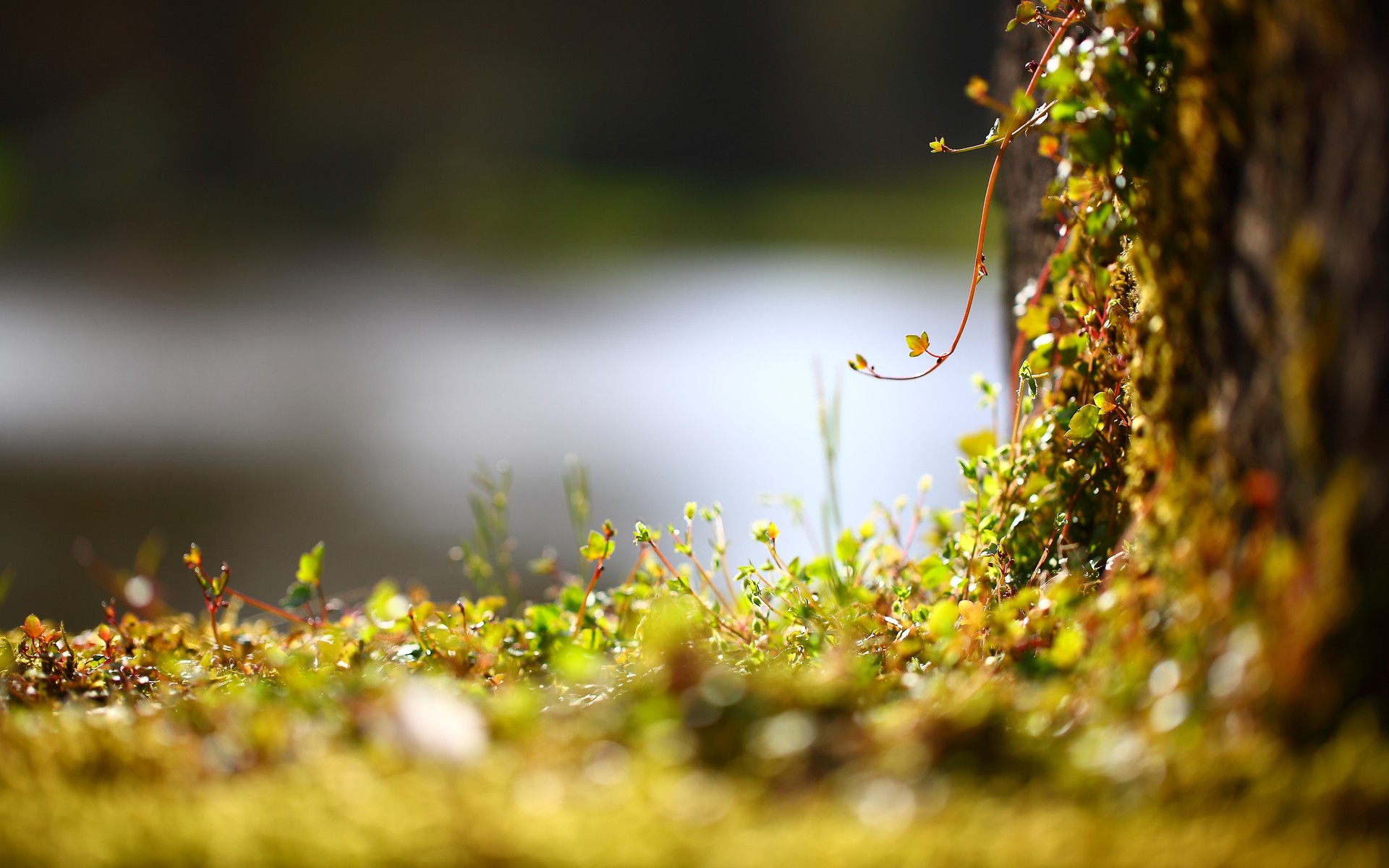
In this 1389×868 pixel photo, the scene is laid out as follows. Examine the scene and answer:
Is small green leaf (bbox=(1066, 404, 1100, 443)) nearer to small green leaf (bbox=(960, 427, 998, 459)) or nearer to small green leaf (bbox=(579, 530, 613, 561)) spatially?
small green leaf (bbox=(960, 427, 998, 459))

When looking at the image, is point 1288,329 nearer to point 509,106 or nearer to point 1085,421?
point 1085,421

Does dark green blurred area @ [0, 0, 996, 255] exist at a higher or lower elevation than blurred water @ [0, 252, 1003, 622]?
higher

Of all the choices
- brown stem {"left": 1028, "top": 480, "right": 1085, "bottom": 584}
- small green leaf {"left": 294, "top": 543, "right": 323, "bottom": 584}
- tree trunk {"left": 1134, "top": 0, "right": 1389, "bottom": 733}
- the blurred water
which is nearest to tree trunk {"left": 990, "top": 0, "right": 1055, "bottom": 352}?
brown stem {"left": 1028, "top": 480, "right": 1085, "bottom": 584}

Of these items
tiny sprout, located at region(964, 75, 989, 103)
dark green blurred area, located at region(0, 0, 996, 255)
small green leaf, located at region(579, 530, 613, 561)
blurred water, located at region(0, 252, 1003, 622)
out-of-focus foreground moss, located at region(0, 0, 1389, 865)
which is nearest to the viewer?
out-of-focus foreground moss, located at region(0, 0, 1389, 865)

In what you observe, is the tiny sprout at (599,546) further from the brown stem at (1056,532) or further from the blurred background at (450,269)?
the blurred background at (450,269)

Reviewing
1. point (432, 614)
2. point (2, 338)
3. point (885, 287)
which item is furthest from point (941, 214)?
point (432, 614)

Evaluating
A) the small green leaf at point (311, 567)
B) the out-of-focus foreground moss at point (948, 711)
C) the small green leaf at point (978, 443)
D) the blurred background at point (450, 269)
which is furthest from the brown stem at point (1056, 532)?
the blurred background at point (450, 269)

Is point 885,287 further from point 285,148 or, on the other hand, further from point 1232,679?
point 285,148
